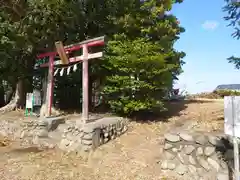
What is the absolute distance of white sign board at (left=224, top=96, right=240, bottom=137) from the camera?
3443 mm

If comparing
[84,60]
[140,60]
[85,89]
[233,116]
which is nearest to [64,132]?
[85,89]

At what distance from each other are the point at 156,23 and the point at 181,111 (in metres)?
3.70

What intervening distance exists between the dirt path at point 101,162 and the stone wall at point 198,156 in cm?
38

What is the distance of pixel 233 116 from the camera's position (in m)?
3.48

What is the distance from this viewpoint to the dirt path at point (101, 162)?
5.12m

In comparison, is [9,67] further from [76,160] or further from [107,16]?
[76,160]

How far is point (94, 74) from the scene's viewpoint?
10.4 m

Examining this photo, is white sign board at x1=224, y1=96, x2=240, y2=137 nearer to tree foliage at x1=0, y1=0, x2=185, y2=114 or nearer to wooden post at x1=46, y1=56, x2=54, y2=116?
tree foliage at x1=0, y1=0, x2=185, y2=114

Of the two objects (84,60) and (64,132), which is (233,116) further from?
(84,60)

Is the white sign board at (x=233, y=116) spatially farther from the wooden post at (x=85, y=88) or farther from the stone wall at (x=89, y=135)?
the wooden post at (x=85, y=88)

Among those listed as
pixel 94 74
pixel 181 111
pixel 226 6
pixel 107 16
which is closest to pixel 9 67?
pixel 94 74

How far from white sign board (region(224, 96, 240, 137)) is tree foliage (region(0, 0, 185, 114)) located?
179 inches

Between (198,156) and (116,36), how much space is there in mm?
5191

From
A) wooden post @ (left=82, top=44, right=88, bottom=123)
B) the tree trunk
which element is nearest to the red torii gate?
wooden post @ (left=82, top=44, right=88, bottom=123)
